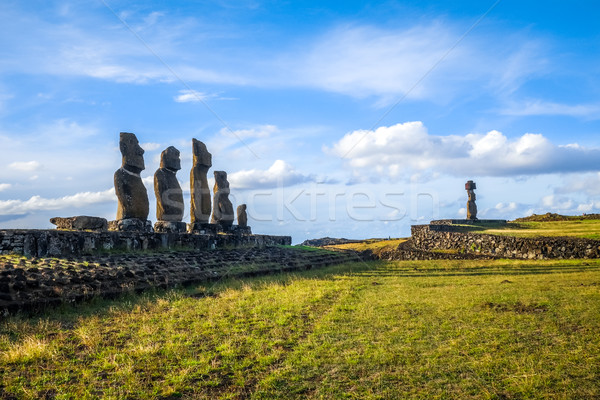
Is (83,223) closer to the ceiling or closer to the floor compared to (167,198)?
closer to the floor

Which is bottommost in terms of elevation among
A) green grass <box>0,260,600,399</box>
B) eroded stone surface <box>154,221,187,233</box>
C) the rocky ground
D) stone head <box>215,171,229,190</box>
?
green grass <box>0,260,600,399</box>

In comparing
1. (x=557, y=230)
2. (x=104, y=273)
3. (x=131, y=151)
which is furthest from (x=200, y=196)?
(x=557, y=230)

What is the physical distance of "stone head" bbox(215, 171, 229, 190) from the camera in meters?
28.2

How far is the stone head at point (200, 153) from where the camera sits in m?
25.3

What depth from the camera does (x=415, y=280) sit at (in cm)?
1570

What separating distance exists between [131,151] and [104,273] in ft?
26.0

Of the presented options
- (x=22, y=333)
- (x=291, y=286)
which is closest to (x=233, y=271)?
(x=291, y=286)

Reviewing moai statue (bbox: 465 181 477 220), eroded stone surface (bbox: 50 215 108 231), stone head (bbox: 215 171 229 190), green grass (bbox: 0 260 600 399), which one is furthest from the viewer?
moai statue (bbox: 465 181 477 220)

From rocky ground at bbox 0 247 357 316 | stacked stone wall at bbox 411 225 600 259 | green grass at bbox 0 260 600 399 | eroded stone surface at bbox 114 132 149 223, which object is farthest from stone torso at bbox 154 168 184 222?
stacked stone wall at bbox 411 225 600 259

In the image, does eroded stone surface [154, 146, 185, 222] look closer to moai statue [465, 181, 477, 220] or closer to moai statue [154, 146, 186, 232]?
moai statue [154, 146, 186, 232]

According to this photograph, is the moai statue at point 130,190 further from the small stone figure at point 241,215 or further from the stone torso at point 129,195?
the small stone figure at point 241,215

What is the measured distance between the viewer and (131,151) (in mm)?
18531

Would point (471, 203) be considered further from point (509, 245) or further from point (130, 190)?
point (130, 190)

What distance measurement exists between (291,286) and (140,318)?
18.7 ft
